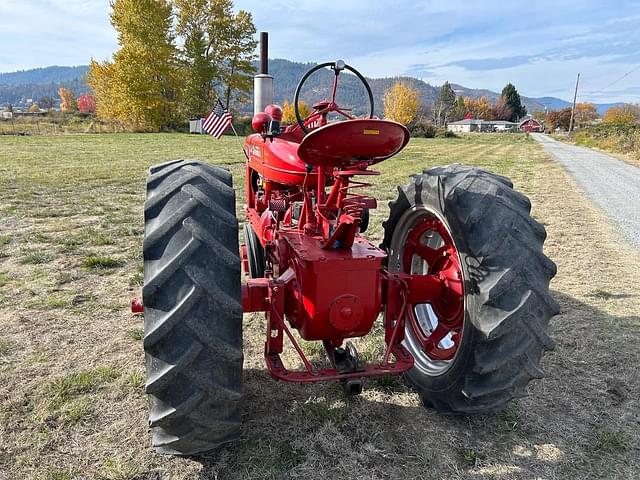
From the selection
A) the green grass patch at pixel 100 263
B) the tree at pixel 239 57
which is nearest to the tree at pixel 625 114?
the tree at pixel 239 57

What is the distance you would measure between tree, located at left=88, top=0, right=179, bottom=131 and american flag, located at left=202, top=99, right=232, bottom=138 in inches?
1474

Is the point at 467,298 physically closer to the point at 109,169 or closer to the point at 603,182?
the point at 109,169

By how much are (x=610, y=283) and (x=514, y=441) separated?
3361 mm

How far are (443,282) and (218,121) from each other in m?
4.12

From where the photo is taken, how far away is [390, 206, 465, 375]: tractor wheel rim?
2.94 meters

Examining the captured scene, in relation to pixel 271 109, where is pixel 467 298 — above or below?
below

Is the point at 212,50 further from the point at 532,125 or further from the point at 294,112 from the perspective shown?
the point at 532,125

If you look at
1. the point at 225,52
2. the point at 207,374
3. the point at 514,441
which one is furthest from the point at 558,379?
the point at 225,52

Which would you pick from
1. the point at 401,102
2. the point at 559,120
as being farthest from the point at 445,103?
the point at 401,102

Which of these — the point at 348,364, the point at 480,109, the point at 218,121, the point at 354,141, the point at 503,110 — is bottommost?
the point at 348,364

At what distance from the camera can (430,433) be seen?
276 centimetres

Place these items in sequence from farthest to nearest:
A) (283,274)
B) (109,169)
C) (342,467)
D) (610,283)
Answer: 1. (109,169)
2. (610,283)
3. (283,274)
4. (342,467)

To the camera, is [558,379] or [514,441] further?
[558,379]

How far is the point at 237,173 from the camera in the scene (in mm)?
14328
